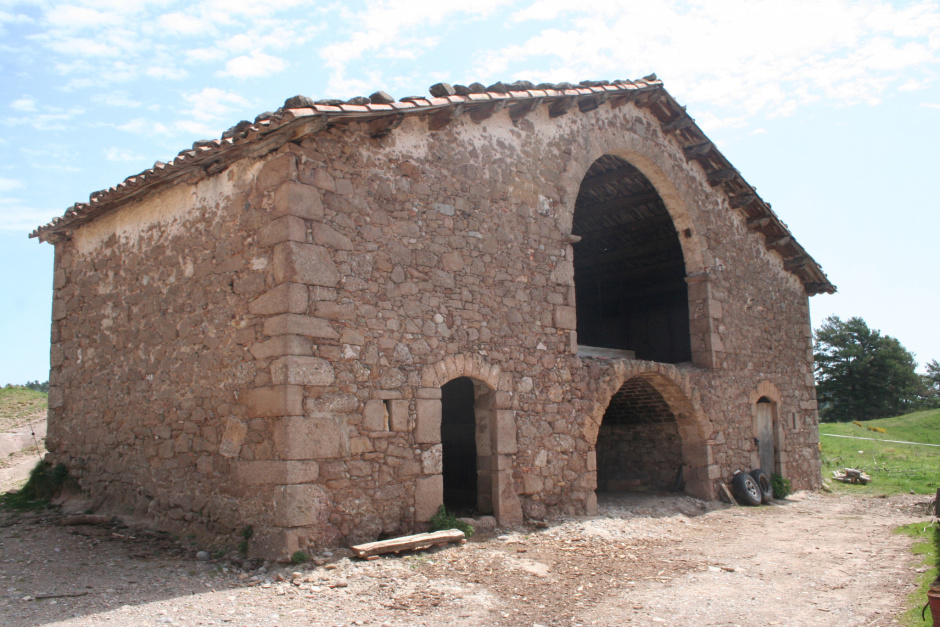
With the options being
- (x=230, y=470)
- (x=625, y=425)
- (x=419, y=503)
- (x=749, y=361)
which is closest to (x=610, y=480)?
(x=625, y=425)

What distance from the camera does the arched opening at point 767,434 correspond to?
12430 mm

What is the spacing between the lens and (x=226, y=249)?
23.1 ft

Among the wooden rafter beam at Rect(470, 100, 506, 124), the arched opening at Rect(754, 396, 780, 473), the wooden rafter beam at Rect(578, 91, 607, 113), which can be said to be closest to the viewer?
the wooden rafter beam at Rect(470, 100, 506, 124)

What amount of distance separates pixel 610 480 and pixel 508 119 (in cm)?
647

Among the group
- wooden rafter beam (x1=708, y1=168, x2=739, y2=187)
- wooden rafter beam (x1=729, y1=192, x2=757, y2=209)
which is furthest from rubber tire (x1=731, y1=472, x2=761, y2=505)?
wooden rafter beam (x1=708, y1=168, x2=739, y2=187)

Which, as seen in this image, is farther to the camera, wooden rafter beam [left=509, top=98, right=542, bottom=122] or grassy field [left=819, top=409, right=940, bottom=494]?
grassy field [left=819, top=409, right=940, bottom=494]

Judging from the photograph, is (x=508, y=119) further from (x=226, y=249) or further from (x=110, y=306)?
(x=110, y=306)

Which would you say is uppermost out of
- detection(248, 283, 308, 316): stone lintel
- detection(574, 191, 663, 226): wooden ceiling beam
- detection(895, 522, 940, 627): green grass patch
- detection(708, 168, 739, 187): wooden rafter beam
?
detection(708, 168, 739, 187): wooden rafter beam

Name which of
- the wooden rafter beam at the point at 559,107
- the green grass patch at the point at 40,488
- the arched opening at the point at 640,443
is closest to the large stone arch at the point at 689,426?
the arched opening at the point at 640,443

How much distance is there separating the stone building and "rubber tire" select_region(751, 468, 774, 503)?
45cm

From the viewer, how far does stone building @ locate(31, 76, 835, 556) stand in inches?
256

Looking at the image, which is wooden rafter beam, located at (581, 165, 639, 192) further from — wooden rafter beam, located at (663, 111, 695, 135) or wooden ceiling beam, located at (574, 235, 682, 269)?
wooden ceiling beam, located at (574, 235, 682, 269)

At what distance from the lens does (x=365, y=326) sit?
22.5 feet

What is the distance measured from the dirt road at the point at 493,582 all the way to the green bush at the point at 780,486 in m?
3.74
